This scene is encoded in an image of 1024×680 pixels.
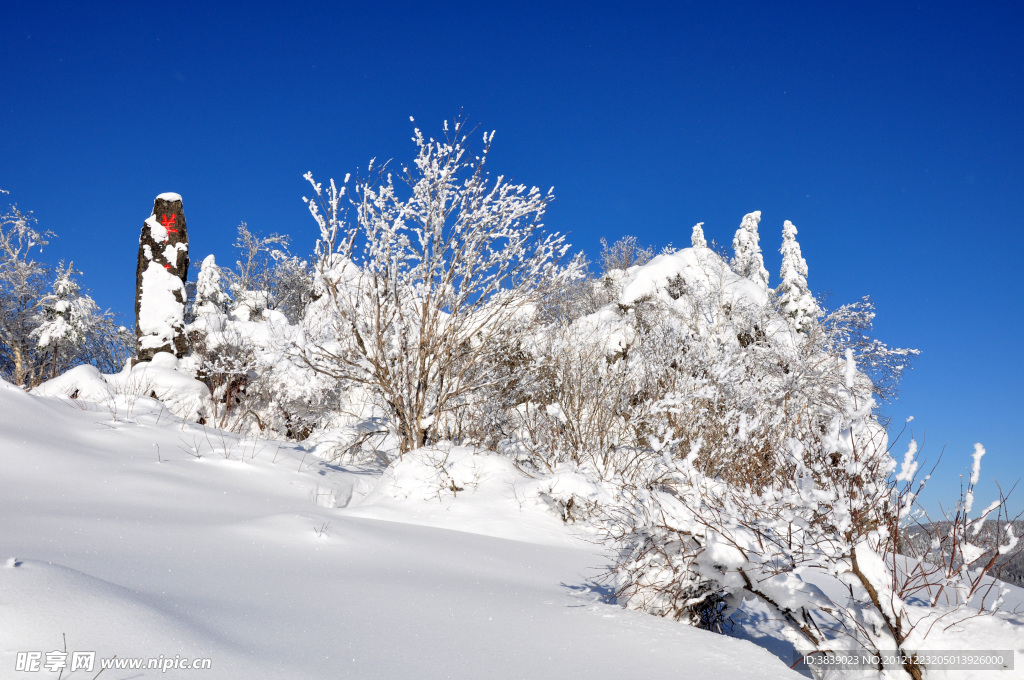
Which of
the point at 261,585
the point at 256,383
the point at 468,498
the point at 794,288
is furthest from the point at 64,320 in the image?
the point at 794,288

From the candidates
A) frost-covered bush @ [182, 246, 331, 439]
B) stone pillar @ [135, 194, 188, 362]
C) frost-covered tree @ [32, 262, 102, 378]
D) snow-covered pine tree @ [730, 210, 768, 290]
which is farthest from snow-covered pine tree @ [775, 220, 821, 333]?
Answer: frost-covered tree @ [32, 262, 102, 378]

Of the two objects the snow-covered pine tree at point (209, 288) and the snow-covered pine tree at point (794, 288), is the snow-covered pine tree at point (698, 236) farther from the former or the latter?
the snow-covered pine tree at point (209, 288)

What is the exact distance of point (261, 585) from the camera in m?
2.68

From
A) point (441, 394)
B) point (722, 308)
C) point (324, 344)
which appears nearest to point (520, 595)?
point (441, 394)

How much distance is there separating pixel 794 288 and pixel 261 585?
89.9ft

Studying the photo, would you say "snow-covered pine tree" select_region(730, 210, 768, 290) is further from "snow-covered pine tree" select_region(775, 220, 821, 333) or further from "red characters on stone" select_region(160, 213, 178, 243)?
"red characters on stone" select_region(160, 213, 178, 243)

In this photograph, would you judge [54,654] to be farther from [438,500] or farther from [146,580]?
[438,500]

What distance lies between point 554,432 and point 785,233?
23.5 meters

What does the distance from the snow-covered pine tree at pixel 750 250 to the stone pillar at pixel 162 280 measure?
2581 cm

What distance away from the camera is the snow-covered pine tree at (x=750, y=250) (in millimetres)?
30297

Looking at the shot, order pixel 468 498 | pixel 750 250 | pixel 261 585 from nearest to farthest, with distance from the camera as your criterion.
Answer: pixel 261 585 → pixel 468 498 → pixel 750 250

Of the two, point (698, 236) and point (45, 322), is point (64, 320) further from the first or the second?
point (698, 236)

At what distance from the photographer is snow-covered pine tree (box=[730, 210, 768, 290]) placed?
30.3m

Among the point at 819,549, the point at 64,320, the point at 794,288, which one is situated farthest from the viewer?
the point at 794,288
